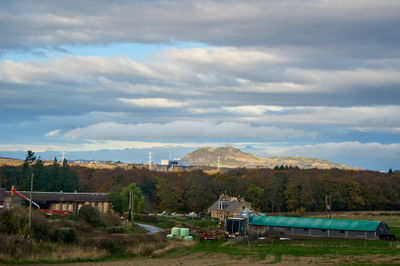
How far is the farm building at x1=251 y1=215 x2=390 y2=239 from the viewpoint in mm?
72438

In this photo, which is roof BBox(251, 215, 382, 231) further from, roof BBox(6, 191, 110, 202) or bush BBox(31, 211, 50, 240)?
bush BBox(31, 211, 50, 240)

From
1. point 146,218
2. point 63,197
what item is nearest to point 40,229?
point 146,218

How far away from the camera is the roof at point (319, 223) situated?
7281cm

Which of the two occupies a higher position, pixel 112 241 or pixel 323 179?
pixel 323 179

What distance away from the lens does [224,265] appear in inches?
1697

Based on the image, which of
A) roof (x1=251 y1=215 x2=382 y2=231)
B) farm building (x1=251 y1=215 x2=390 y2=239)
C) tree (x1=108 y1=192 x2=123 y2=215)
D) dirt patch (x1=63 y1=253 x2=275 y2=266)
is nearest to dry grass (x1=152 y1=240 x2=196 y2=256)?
dirt patch (x1=63 y1=253 x2=275 y2=266)

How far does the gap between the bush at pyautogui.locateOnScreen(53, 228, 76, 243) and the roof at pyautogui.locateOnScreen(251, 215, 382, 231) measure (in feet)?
125

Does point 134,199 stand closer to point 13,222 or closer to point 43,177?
point 43,177

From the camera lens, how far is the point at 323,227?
7600cm

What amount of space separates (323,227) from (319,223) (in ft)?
4.03

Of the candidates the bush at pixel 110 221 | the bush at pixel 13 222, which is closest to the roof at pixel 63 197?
the bush at pixel 110 221

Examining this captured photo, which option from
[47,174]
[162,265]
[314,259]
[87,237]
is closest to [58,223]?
[87,237]

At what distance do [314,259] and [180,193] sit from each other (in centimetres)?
8776

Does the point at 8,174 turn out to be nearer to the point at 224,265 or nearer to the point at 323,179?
the point at 323,179
